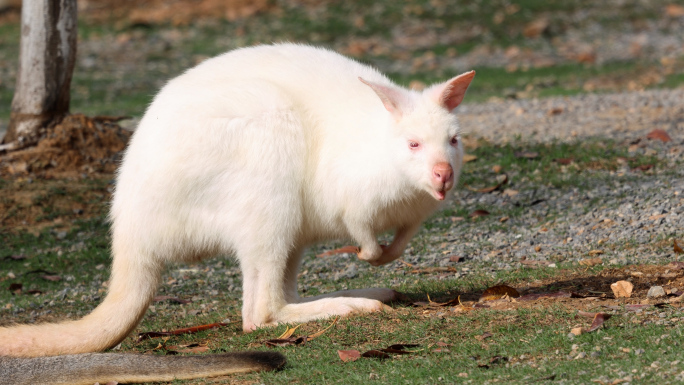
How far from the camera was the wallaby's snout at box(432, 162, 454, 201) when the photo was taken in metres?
3.72

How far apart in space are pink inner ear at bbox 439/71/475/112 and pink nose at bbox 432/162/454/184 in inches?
15.5

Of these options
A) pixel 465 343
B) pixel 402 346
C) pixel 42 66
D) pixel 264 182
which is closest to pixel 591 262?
pixel 465 343

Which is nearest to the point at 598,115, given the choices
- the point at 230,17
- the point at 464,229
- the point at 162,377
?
the point at 464,229

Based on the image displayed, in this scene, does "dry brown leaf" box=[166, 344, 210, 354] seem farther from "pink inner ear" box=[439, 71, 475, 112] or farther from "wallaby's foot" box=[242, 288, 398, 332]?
"pink inner ear" box=[439, 71, 475, 112]

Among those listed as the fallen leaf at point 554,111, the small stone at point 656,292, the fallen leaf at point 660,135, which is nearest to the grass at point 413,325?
the small stone at point 656,292

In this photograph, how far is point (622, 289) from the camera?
161 inches

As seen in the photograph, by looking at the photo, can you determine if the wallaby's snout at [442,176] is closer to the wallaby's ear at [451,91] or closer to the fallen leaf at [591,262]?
the wallaby's ear at [451,91]

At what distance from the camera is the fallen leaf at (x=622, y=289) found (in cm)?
405

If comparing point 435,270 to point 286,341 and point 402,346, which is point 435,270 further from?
point 402,346

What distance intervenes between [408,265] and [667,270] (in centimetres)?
165

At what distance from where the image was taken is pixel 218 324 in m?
4.45

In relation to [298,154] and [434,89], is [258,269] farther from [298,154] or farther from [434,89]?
[434,89]

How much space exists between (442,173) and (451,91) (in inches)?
Result: 18.5

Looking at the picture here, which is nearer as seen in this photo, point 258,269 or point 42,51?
point 258,269
